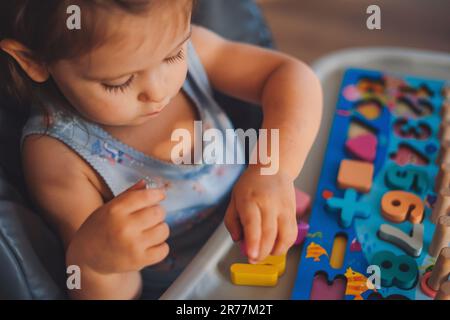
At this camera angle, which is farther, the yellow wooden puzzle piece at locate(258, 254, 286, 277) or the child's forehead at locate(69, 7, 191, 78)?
the yellow wooden puzzle piece at locate(258, 254, 286, 277)

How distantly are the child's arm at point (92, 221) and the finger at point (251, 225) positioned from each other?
0.14 feet

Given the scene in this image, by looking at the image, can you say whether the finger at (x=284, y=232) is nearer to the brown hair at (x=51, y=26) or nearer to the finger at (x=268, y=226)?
the finger at (x=268, y=226)

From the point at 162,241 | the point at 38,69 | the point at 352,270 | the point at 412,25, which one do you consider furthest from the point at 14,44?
the point at 412,25

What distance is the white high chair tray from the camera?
14.7 inches

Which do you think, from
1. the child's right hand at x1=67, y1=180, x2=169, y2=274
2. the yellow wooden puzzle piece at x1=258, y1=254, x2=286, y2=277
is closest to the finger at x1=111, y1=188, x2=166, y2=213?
the child's right hand at x1=67, y1=180, x2=169, y2=274

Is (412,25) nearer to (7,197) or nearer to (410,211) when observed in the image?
(410,211)

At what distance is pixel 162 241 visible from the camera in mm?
321

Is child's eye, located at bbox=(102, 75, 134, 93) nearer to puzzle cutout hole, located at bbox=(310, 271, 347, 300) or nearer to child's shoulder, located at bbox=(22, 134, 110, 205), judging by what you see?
child's shoulder, located at bbox=(22, 134, 110, 205)

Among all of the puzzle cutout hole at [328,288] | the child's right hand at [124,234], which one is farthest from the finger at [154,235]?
the puzzle cutout hole at [328,288]

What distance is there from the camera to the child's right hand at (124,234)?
299mm

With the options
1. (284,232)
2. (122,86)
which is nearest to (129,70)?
(122,86)

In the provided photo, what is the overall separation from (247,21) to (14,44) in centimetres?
26

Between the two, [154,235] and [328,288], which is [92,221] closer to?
[154,235]

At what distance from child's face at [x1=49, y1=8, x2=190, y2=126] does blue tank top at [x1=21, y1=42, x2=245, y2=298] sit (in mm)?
19
